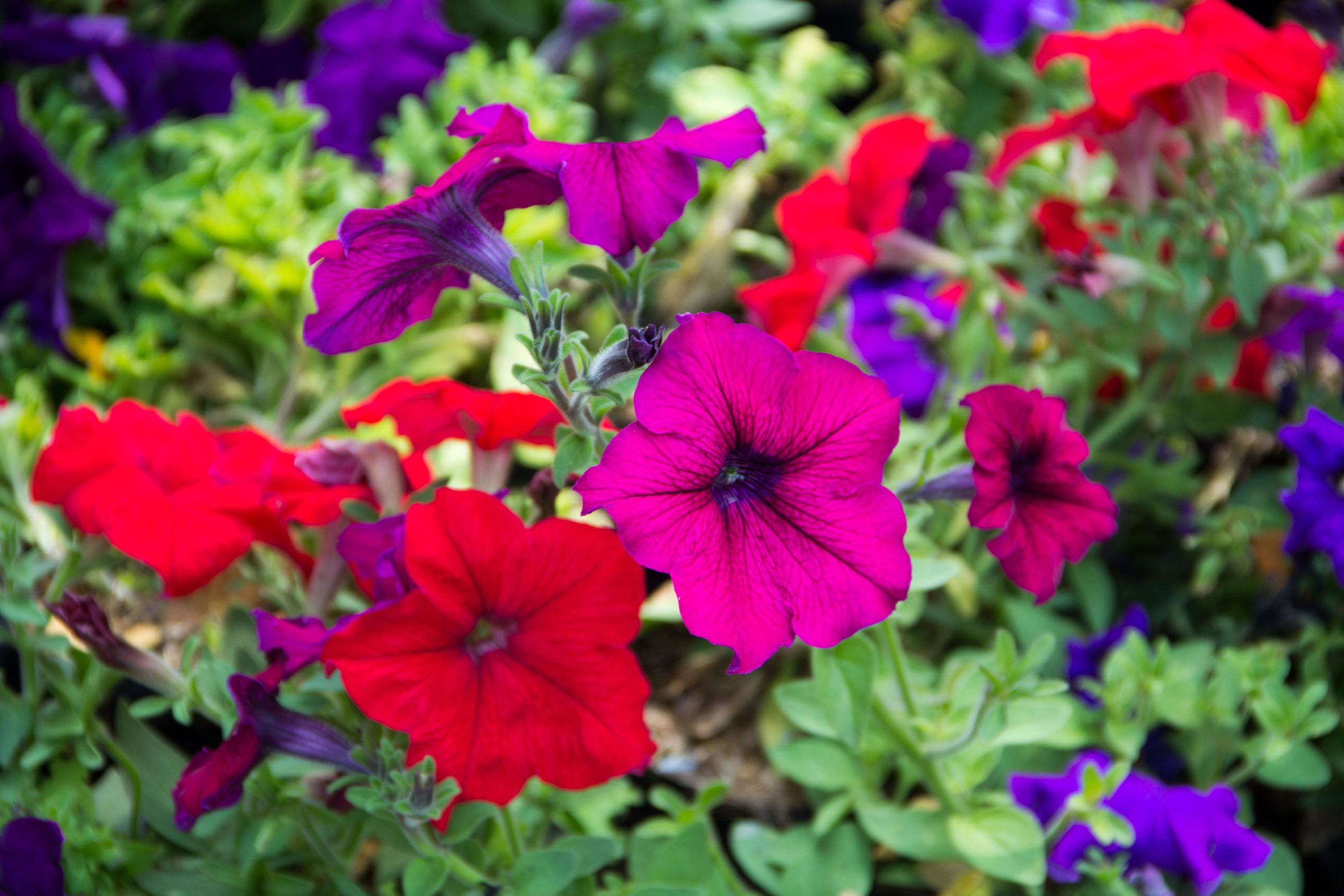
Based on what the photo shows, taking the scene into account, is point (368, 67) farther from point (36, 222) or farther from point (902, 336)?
point (902, 336)

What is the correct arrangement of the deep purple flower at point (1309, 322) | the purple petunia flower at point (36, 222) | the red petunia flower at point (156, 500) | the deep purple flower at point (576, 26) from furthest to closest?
the deep purple flower at point (576, 26)
the purple petunia flower at point (36, 222)
the deep purple flower at point (1309, 322)
the red petunia flower at point (156, 500)

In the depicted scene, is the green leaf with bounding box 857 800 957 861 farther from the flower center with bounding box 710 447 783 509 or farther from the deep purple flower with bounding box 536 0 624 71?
the deep purple flower with bounding box 536 0 624 71

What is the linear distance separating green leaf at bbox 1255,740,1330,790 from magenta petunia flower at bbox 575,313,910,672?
0.64 metres

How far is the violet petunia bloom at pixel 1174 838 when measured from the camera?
0.92m

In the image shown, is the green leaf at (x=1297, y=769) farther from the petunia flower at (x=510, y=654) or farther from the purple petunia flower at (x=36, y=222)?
the purple petunia flower at (x=36, y=222)

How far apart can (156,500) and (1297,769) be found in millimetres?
1079

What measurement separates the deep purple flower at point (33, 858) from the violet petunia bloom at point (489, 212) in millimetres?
433

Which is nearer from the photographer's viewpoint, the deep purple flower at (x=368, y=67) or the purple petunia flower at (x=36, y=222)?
the purple petunia flower at (x=36, y=222)

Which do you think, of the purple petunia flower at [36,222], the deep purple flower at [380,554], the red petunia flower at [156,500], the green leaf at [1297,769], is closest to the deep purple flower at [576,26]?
the purple petunia flower at [36,222]

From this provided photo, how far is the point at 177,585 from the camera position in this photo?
0.86m

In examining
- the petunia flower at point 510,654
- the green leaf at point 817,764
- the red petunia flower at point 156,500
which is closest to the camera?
the petunia flower at point 510,654

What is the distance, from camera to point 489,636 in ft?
2.48

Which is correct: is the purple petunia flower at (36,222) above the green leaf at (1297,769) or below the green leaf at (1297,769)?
above

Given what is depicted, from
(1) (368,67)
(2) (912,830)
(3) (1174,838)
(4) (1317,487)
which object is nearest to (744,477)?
(2) (912,830)
